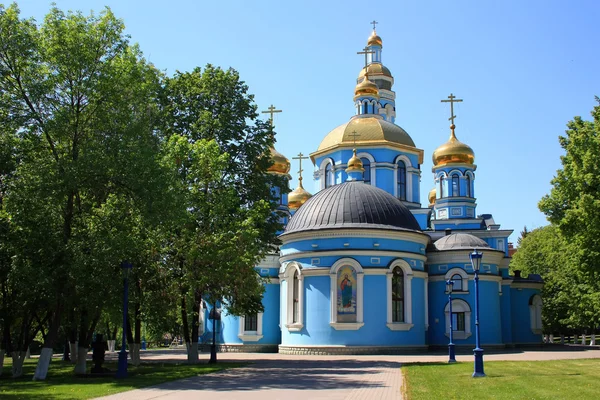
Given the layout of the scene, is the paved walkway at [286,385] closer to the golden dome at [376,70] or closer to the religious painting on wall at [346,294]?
the religious painting on wall at [346,294]

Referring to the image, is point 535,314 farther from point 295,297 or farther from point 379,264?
point 295,297

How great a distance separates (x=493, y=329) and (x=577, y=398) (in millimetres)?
24325

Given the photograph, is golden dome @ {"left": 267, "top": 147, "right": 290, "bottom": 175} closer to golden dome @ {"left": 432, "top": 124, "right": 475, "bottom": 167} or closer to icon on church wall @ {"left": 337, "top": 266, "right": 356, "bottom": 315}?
golden dome @ {"left": 432, "top": 124, "right": 475, "bottom": 167}

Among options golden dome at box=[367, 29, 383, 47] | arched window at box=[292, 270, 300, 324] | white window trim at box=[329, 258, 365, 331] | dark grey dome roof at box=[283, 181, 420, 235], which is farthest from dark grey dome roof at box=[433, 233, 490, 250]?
golden dome at box=[367, 29, 383, 47]

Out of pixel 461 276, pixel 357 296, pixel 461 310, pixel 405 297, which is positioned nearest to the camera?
pixel 357 296

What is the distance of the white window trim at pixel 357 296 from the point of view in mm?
31375

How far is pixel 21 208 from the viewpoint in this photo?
18.3 m

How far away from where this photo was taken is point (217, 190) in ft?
79.7

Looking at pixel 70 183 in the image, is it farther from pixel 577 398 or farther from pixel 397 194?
pixel 397 194

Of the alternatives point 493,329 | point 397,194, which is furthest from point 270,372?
point 397,194

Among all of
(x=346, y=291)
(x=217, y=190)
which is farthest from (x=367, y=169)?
(x=217, y=190)

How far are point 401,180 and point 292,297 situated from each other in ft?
40.0

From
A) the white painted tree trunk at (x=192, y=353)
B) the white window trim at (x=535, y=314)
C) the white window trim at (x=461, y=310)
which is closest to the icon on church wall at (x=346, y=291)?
the white window trim at (x=461, y=310)

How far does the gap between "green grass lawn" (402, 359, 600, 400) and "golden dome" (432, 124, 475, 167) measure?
75.2 ft
